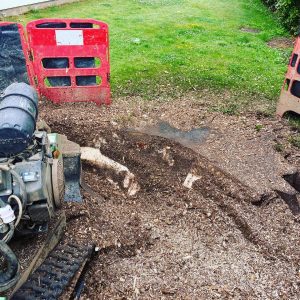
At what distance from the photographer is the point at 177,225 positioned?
486 cm

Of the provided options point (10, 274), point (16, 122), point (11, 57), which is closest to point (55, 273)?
point (10, 274)

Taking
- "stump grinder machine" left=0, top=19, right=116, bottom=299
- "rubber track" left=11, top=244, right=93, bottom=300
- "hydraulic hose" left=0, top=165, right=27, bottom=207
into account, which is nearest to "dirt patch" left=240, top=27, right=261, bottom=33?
"stump grinder machine" left=0, top=19, right=116, bottom=299

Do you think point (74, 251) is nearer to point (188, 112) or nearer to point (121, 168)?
Answer: point (121, 168)

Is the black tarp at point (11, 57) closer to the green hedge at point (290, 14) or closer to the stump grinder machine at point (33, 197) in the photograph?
the stump grinder machine at point (33, 197)

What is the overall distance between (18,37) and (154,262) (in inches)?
162

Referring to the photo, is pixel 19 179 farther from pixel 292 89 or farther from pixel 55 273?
pixel 292 89

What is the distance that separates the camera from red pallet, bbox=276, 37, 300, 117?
670 cm

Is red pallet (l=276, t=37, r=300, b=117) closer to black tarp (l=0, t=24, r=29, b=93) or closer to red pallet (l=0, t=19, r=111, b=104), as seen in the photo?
red pallet (l=0, t=19, r=111, b=104)

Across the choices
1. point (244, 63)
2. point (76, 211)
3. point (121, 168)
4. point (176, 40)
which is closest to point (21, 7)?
point (176, 40)

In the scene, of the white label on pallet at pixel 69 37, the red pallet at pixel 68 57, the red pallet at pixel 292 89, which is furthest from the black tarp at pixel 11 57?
the red pallet at pixel 292 89

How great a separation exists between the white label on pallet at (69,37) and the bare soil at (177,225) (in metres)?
1.16

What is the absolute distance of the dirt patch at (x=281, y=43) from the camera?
11133 millimetres

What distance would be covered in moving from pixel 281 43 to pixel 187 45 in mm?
2758

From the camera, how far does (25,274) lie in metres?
3.66
